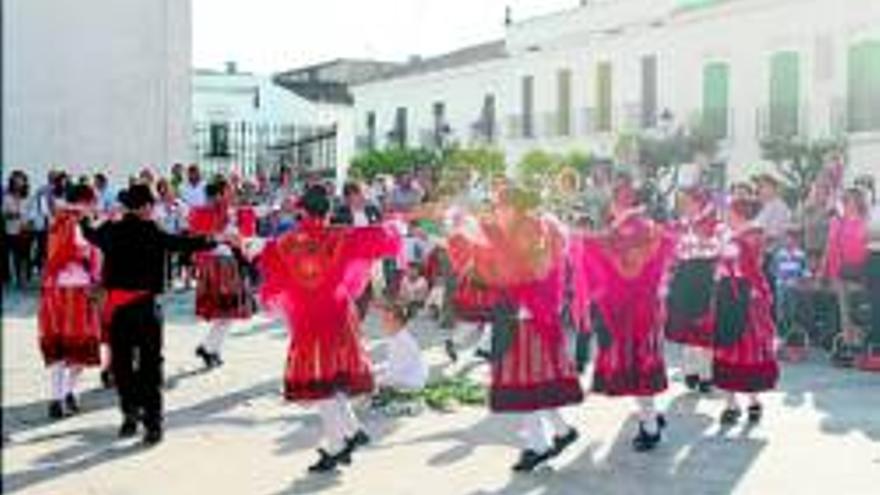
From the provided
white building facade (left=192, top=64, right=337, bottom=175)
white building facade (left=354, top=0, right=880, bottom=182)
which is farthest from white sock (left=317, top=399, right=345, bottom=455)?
white building facade (left=354, top=0, right=880, bottom=182)

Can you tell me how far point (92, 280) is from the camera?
10836 millimetres

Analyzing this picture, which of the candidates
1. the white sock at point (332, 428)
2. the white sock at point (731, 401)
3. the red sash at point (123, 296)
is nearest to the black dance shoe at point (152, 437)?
the red sash at point (123, 296)

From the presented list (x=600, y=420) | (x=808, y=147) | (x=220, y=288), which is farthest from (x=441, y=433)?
(x=808, y=147)

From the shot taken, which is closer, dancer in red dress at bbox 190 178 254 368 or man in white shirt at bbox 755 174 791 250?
dancer in red dress at bbox 190 178 254 368

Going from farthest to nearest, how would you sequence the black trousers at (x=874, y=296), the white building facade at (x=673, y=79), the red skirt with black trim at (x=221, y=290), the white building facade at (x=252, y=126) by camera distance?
the white building facade at (x=252, y=126)
the white building facade at (x=673, y=79)
the black trousers at (x=874, y=296)
the red skirt with black trim at (x=221, y=290)

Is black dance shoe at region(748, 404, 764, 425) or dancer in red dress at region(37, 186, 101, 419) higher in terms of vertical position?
dancer in red dress at region(37, 186, 101, 419)

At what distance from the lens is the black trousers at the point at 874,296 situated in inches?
544

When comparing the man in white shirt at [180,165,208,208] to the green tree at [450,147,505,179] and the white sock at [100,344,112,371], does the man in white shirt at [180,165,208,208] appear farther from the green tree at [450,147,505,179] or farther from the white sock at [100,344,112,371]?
the green tree at [450,147,505,179]

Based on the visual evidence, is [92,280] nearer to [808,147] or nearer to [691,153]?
[808,147]

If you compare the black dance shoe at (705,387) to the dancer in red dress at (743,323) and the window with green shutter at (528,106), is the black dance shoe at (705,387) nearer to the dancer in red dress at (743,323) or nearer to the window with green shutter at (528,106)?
the dancer in red dress at (743,323)

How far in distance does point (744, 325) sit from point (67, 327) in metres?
4.43

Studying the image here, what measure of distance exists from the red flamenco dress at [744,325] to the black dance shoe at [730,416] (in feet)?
0.68

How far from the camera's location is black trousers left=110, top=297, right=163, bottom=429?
950cm

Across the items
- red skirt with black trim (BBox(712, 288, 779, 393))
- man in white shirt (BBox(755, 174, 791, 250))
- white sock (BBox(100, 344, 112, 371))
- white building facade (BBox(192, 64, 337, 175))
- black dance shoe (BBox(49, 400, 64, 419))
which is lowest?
black dance shoe (BBox(49, 400, 64, 419))
